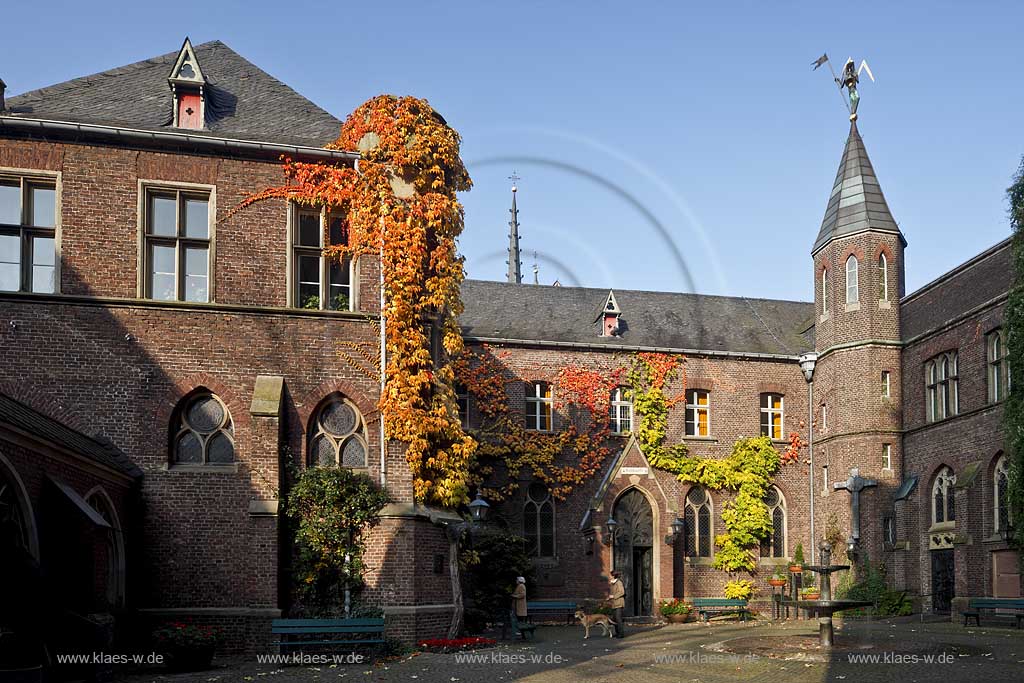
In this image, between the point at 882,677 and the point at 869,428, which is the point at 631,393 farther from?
the point at 882,677

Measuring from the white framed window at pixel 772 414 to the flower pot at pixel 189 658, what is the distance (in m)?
22.9

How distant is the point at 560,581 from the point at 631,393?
6375mm

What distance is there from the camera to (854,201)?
34.3 m

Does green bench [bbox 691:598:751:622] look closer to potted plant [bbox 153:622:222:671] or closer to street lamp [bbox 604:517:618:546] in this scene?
street lamp [bbox 604:517:618:546]

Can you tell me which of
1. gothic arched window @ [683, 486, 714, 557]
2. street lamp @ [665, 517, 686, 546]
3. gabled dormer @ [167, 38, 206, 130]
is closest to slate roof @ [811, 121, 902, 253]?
gothic arched window @ [683, 486, 714, 557]

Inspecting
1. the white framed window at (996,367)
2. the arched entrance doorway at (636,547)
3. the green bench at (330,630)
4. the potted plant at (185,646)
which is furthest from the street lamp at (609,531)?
the potted plant at (185,646)

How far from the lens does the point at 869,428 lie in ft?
106

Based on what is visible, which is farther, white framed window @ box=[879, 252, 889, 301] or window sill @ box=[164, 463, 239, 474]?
white framed window @ box=[879, 252, 889, 301]

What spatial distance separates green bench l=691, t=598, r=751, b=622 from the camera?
102 ft

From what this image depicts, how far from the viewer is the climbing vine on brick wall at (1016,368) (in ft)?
83.3

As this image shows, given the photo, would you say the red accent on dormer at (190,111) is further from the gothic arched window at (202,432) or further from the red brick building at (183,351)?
the gothic arched window at (202,432)

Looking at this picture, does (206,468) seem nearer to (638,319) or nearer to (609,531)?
(609,531)

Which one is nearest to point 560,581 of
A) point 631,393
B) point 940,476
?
point 631,393

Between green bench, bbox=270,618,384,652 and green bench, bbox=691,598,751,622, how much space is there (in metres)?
14.3
